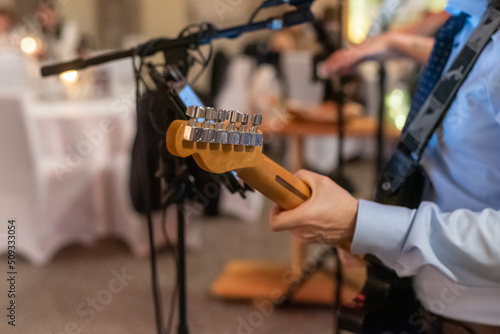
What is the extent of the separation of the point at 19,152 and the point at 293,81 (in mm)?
2249

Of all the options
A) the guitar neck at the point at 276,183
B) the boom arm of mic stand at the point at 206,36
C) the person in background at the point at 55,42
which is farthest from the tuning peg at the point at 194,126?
the person in background at the point at 55,42

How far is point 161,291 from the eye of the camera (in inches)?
82.7

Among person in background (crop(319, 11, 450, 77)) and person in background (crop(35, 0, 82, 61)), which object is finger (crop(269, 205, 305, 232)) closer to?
person in background (crop(319, 11, 450, 77))

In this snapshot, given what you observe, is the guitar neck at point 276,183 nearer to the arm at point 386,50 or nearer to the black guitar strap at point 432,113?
the black guitar strap at point 432,113

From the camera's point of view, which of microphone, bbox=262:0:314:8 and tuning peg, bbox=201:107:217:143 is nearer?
tuning peg, bbox=201:107:217:143

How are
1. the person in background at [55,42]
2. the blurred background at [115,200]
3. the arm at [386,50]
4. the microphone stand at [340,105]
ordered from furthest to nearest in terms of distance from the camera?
the person in background at [55,42] → the blurred background at [115,200] → the microphone stand at [340,105] → the arm at [386,50]

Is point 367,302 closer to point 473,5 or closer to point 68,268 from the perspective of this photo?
point 473,5

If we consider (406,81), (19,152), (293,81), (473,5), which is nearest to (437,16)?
(473,5)

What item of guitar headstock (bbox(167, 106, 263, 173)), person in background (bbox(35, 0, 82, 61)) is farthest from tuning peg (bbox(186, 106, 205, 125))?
person in background (bbox(35, 0, 82, 61))

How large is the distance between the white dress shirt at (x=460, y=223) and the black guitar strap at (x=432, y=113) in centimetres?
1

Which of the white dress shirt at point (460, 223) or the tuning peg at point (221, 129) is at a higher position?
the tuning peg at point (221, 129)

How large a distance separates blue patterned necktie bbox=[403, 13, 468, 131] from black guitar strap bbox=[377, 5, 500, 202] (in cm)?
7

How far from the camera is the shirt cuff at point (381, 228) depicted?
70cm

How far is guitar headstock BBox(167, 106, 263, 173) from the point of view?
1.85 ft
